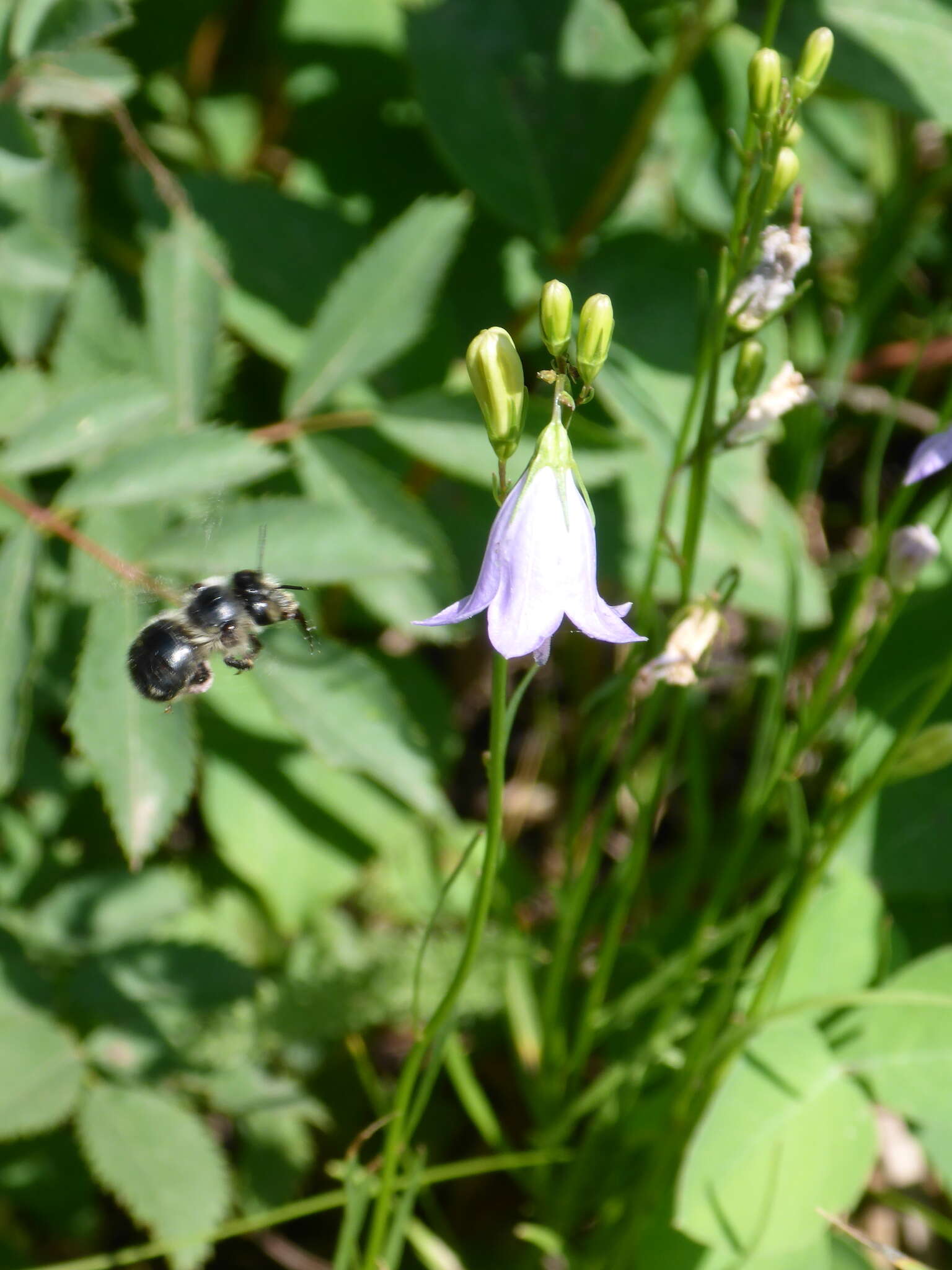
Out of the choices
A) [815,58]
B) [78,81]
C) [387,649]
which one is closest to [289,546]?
[78,81]

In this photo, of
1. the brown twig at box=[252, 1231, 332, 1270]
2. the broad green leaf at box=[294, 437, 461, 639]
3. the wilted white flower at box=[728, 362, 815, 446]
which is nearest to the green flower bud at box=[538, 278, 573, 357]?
the wilted white flower at box=[728, 362, 815, 446]

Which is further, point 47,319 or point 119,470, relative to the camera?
point 47,319

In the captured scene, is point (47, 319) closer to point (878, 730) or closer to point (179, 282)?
point (179, 282)

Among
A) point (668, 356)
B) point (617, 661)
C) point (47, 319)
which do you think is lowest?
point (617, 661)

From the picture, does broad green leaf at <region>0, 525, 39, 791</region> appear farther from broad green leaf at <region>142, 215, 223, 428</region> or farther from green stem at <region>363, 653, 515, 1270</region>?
green stem at <region>363, 653, 515, 1270</region>

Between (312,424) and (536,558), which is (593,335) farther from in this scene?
(312,424)

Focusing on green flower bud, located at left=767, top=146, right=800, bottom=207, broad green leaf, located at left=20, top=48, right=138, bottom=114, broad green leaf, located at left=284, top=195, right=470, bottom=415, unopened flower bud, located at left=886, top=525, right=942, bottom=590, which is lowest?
broad green leaf, located at left=284, top=195, right=470, bottom=415

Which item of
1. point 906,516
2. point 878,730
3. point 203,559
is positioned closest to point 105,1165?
point 203,559
